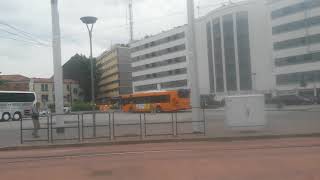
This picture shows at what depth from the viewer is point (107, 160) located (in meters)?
15.1

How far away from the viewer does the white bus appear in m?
59.6

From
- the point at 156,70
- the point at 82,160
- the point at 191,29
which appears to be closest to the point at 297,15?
the point at 156,70

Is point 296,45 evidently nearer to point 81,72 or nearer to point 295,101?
point 295,101

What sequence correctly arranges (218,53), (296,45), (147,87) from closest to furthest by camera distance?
1. (296,45)
2. (218,53)
3. (147,87)

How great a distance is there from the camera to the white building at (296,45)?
89.7 metres

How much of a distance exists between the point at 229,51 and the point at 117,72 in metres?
62.3

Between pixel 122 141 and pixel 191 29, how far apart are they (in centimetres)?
641

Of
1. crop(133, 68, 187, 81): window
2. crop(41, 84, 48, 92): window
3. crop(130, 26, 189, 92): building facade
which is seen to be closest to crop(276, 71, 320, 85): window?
crop(130, 26, 189, 92): building facade

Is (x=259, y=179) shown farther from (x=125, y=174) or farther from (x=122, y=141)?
(x=122, y=141)

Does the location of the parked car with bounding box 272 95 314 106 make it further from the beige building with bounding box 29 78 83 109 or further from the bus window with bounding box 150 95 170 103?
the beige building with bounding box 29 78 83 109

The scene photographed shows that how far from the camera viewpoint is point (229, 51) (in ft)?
342

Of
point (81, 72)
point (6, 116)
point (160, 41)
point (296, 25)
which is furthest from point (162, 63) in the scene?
point (6, 116)

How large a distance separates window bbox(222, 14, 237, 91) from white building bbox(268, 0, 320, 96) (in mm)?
8603

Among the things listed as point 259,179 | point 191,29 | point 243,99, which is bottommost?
point 259,179
